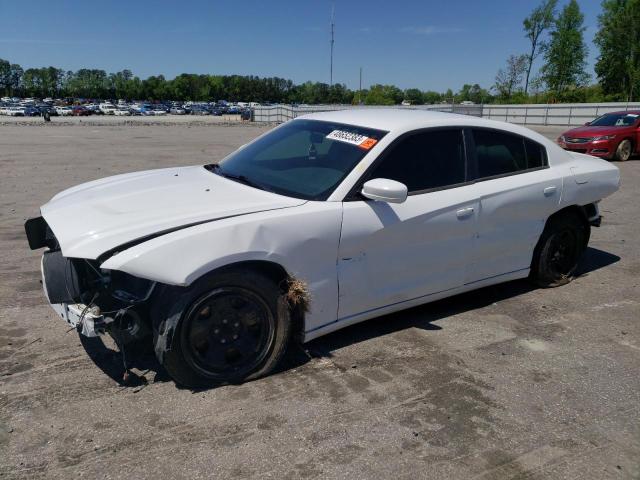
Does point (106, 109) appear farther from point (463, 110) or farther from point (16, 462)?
point (16, 462)

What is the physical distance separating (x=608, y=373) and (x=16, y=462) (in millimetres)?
3519

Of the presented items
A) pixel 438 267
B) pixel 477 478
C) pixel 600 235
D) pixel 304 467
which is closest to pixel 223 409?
pixel 304 467

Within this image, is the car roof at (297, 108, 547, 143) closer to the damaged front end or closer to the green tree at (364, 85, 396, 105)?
the damaged front end

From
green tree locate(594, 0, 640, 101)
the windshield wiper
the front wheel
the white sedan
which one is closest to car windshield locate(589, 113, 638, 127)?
the white sedan

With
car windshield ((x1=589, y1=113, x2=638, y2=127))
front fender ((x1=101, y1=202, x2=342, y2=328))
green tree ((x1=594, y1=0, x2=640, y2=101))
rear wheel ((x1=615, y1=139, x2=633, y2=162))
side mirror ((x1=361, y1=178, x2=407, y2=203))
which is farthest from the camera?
green tree ((x1=594, y1=0, x2=640, y2=101))

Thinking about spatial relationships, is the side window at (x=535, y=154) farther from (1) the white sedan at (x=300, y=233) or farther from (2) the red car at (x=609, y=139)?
(2) the red car at (x=609, y=139)

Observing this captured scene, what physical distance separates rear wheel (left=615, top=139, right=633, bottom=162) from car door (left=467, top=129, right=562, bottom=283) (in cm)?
1182

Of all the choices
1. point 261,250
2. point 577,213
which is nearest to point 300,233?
point 261,250

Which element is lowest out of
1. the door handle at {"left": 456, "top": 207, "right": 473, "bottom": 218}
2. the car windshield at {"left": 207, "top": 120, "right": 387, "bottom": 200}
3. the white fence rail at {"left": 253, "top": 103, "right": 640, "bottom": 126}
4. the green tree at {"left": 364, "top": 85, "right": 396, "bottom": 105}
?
the door handle at {"left": 456, "top": 207, "right": 473, "bottom": 218}

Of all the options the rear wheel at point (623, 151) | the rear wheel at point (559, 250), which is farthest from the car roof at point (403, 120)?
the rear wheel at point (623, 151)

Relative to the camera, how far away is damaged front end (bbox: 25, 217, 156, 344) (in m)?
3.05

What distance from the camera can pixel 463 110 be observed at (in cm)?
3228

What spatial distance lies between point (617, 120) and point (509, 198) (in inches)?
526

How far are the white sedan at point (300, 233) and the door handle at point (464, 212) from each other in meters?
0.01
